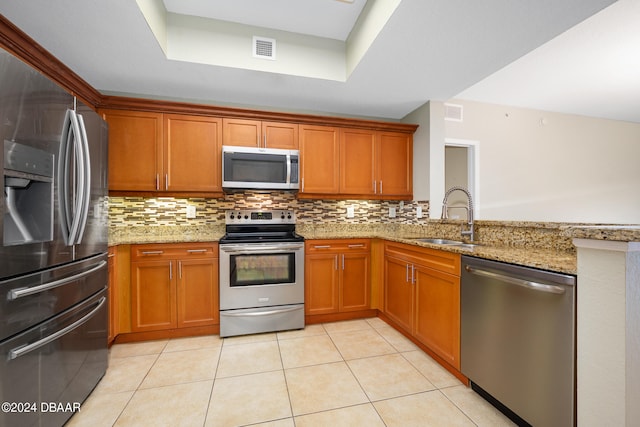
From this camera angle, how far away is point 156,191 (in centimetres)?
271

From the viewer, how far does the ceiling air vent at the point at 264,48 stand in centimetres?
232

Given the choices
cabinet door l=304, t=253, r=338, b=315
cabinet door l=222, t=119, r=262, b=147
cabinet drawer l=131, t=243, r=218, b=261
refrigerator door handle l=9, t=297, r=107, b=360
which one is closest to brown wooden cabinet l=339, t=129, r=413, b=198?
cabinet door l=304, t=253, r=338, b=315

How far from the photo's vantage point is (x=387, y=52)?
2102mm

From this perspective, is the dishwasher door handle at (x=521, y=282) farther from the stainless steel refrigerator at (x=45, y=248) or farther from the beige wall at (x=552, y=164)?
the stainless steel refrigerator at (x=45, y=248)

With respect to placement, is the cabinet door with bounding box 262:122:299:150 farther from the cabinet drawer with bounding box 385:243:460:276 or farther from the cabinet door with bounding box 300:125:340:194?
the cabinet drawer with bounding box 385:243:460:276

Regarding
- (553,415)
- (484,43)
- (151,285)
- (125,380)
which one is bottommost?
(125,380)

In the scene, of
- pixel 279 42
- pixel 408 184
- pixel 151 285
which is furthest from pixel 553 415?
pixel 279 42

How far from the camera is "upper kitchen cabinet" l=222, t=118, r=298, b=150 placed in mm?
2865

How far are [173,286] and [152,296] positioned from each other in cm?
20

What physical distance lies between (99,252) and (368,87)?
2657mm

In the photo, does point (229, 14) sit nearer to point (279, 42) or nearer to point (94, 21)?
point (279, 42)

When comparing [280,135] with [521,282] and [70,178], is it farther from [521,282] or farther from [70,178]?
[521,282]

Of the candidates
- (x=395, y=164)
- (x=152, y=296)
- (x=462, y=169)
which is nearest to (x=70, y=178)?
(x=152, y=296)

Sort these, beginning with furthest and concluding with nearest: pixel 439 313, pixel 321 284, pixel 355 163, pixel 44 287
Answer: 1. pixel 355 163
2. pixel 321 284
3. pixel 439 313
4. pixel 44 287
